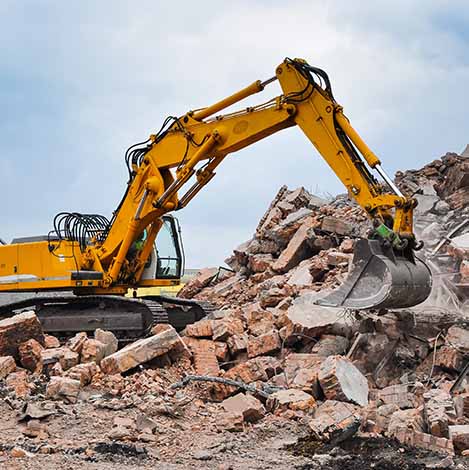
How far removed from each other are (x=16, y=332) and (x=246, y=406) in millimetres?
3594

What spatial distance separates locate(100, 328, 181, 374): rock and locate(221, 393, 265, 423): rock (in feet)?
5.09

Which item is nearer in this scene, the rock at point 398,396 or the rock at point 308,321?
the rock at point 398,396

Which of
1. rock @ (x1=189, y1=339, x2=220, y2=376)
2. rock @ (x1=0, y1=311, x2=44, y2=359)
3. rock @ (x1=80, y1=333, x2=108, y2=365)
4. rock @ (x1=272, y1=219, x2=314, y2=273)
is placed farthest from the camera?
rock @ (x1=272, y1=219, x2=314, y2=273)

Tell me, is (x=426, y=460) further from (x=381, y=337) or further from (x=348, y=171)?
(x=348, y=171)

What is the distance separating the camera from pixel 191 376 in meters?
8.96

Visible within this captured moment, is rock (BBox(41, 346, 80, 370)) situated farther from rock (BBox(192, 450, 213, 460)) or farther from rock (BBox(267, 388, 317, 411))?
rock (BBox(192, 450, 213, 460))

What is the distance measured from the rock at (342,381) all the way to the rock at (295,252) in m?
5.59

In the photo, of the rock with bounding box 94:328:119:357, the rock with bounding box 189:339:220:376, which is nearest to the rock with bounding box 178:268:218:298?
the rock with bounding box 189:339:220:376

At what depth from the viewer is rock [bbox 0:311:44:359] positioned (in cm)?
968

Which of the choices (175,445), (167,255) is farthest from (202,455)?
(167,255)

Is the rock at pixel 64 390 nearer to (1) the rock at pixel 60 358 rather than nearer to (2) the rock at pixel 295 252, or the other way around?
(1) the rock at pixel 60 358

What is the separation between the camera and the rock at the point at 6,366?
9.15 metres

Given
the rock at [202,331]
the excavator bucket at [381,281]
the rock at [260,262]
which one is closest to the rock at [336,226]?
the rock at [260,262]

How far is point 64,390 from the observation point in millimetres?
8203
